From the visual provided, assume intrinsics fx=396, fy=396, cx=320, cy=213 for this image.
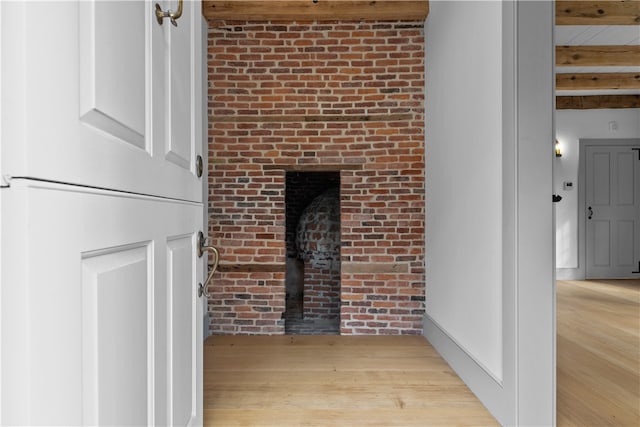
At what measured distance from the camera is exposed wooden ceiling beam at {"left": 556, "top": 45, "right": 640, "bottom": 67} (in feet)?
14.3

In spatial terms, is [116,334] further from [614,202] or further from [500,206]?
[614,202]

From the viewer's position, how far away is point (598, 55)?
441cm

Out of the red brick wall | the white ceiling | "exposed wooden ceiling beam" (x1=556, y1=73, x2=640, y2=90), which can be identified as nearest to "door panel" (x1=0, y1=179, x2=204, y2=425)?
the red brick wall

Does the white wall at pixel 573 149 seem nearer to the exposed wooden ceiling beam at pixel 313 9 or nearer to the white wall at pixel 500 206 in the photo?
the exposed wooden ceiling beam at pixel 313 9

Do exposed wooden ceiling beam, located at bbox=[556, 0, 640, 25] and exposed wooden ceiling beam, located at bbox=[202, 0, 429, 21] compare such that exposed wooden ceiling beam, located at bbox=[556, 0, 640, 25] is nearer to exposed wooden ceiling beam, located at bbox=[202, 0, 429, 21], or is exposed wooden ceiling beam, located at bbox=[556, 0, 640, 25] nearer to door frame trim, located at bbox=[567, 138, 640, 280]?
exposed wooden ceiling beam, located at bbox=[202, 0, 429, 21]

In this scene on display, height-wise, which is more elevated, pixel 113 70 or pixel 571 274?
pixel 113 70

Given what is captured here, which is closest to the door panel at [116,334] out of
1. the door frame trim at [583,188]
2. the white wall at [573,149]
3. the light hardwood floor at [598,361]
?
the light hardwood floor at [598,361]

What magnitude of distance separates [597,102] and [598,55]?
2154 mm

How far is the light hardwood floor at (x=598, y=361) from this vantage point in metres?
1.97

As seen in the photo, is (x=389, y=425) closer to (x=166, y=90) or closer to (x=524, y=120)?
(x=524, y=120)

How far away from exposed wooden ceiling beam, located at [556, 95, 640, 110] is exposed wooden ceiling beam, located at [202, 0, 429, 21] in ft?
13.7

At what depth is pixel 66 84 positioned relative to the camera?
65cm

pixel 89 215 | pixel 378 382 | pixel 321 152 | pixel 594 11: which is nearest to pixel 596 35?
pixel 594 11

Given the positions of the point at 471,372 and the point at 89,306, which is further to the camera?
the point at 471,372
